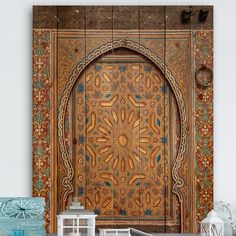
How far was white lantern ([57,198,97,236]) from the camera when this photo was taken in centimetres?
457

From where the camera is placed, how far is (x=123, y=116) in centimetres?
512

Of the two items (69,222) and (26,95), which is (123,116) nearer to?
(26,95)

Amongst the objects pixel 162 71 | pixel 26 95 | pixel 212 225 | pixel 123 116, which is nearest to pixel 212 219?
pixel 212 225

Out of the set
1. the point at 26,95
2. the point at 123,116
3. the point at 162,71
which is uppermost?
the point at 162,71

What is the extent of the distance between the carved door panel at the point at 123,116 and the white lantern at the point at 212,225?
0.39m

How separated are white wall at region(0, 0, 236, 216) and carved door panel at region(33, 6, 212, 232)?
0.24 feet

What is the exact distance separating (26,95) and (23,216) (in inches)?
29.2

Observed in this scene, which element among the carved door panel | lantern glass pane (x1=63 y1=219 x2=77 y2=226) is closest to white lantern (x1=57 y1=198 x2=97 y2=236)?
lantern glass pane (x1=63 y1=219 x2=77 y2=226)

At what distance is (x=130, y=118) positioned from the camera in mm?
5121

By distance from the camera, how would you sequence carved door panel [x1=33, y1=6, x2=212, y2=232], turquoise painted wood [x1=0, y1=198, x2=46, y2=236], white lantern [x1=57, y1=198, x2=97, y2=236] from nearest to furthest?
1. white lantern [x1=57, y1=198, x2=97, y2=236]
2. turquoise painted wood [x1=0, y1=198, x2=46, y2=236]
3. carved door panel [x1=33, y1=6, x2=212, y2=232]
